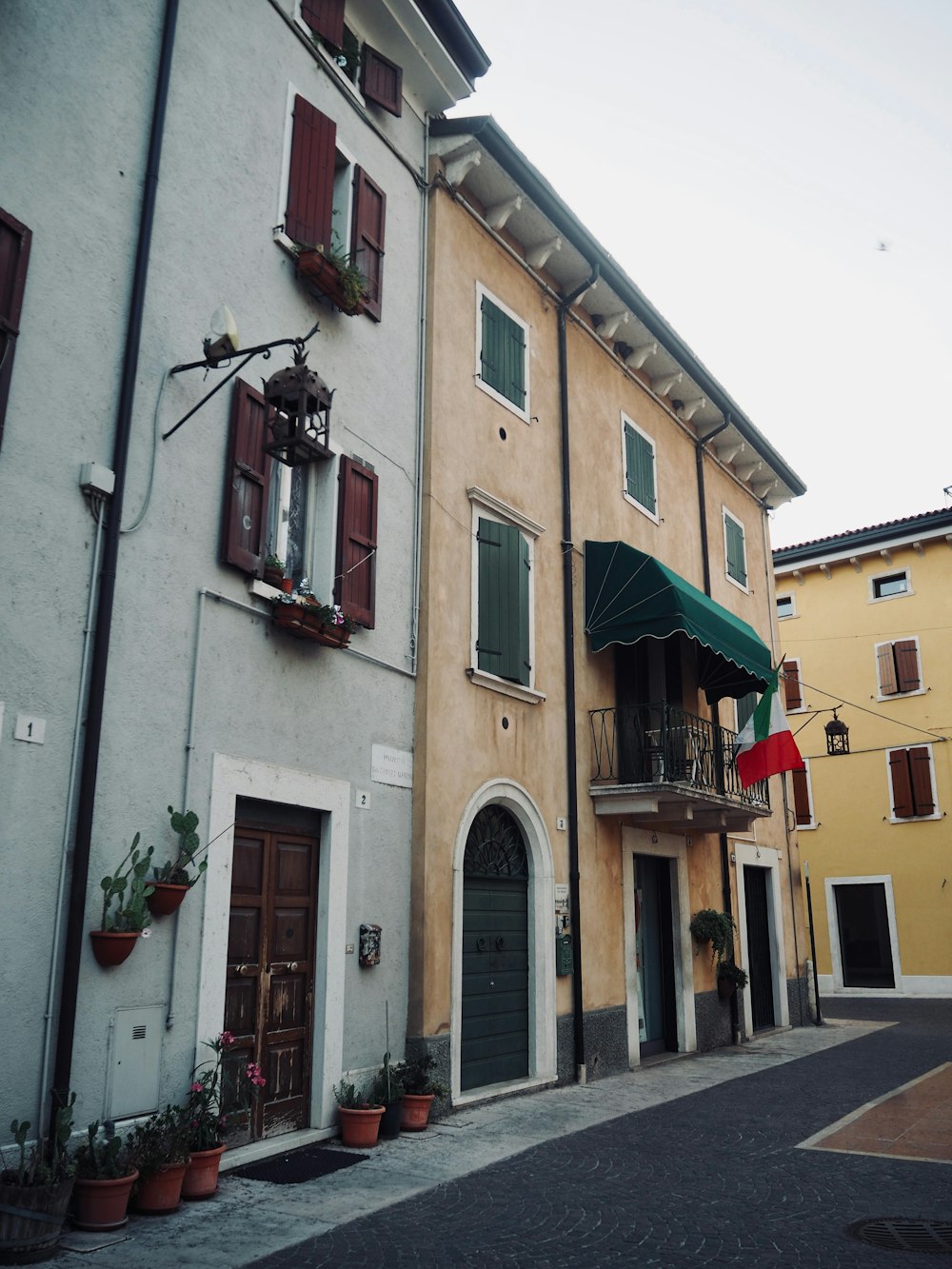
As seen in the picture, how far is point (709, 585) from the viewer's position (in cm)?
1689

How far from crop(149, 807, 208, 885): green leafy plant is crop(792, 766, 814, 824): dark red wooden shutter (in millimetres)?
22077

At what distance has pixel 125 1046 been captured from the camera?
639 cm

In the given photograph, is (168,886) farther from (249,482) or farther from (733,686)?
(733,686)

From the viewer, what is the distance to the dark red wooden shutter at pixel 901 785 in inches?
981

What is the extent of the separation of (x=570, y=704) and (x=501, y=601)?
177 cm

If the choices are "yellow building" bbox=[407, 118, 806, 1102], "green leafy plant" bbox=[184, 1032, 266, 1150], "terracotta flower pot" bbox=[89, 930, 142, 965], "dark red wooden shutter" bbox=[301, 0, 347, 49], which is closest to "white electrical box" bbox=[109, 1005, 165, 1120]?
"green leafy plant" bbox=[184, 1032, 266, 1150]

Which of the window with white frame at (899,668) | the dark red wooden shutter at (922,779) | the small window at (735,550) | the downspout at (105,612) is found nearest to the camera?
the downspout at (105,612)

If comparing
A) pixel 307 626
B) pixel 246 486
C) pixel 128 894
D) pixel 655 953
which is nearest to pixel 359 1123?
pixel 128 894

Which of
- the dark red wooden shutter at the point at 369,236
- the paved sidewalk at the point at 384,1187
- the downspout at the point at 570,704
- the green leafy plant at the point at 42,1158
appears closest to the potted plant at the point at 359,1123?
the paved sidewalk at the point at 384,1187

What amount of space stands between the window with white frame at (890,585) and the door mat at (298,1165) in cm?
2203

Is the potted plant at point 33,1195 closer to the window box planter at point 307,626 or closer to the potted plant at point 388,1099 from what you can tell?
the potted plant at point 388,1099

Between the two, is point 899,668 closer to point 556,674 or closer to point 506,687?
point 556,674

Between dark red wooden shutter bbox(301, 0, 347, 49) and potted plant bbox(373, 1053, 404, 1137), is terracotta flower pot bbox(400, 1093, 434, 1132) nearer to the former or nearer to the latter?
potted plant bbox(373, 1053, 404, 1137)

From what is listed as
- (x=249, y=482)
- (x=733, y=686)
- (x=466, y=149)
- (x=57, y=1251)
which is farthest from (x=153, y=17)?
(x=733, y=686)
